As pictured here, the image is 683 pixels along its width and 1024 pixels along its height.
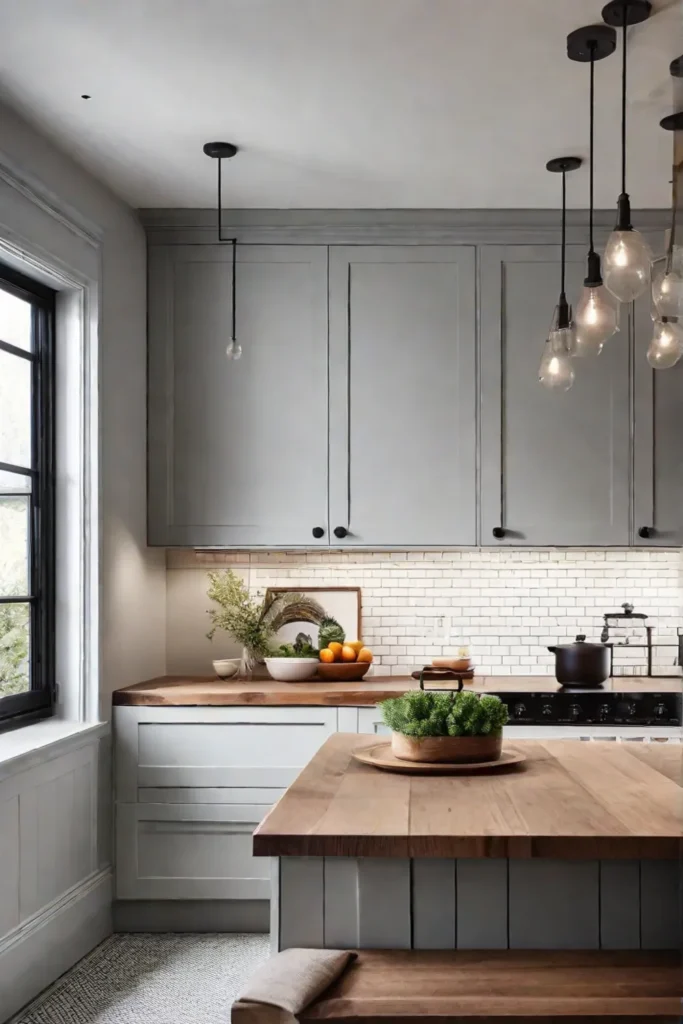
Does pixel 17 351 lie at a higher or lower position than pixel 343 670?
higher

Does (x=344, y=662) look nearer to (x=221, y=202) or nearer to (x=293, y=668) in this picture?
(x=293, y=668)

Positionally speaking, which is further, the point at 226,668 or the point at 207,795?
the point at 226,668

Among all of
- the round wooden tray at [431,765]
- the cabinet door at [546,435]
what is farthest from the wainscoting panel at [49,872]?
the cabinet door at [546,435]

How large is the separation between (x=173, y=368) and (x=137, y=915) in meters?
2.29

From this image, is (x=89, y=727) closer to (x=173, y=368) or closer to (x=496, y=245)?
(x=173, y=368)

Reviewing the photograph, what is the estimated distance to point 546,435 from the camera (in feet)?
14.5

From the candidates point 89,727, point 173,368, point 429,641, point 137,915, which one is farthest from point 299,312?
point 137,915

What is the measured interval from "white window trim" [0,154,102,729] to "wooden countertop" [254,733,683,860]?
1480mm

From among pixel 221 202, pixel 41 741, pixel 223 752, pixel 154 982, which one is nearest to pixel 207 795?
pixel 223 752

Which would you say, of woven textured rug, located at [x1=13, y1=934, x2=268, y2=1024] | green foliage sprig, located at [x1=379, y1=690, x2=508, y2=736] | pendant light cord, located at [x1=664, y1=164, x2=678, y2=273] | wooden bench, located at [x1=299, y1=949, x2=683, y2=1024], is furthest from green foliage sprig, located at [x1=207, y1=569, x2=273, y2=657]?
pendant light cord, located at [x1=664, y1=164, x2=678, y2=273]

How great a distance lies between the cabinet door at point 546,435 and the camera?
14.5ft

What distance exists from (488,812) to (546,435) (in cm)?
262

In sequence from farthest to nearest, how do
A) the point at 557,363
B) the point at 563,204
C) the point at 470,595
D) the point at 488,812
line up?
the point at 470,595 → the point at 563,204 → the point at 557,363 → the point at 488,812

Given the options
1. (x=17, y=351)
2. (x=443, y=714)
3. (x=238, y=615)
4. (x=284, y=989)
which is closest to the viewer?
(x=284, y=989)
